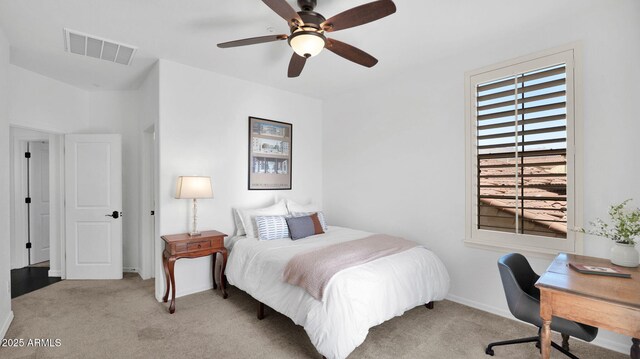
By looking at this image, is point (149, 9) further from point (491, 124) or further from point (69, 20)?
point (491, 124)

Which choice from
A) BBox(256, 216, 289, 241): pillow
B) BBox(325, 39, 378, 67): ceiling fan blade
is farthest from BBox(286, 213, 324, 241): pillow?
BBox(325, 39, 378, 67): ceiling fan blade

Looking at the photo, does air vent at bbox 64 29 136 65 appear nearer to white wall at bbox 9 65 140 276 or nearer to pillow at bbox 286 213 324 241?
white wall at bbox 9 65 140 276

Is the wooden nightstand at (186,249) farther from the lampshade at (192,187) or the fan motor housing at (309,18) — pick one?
the fan motor housing at (309,18)

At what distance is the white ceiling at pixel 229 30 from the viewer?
238 centimetres

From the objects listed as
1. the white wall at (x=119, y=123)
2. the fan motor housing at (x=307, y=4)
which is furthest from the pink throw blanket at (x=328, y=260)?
the white wall at (x=119, y=123)

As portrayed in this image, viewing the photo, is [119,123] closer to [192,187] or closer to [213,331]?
[192,187]

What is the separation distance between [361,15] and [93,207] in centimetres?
433

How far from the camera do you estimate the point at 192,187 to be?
3.23 metres

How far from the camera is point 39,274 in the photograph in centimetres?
424

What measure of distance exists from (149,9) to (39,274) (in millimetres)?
4211

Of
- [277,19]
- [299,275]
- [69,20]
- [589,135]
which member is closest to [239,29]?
[277,19]

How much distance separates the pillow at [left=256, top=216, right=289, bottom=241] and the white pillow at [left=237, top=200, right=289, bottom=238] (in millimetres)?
131

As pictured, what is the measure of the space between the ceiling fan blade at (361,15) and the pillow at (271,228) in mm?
2208

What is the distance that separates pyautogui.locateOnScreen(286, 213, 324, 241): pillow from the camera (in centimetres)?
354
